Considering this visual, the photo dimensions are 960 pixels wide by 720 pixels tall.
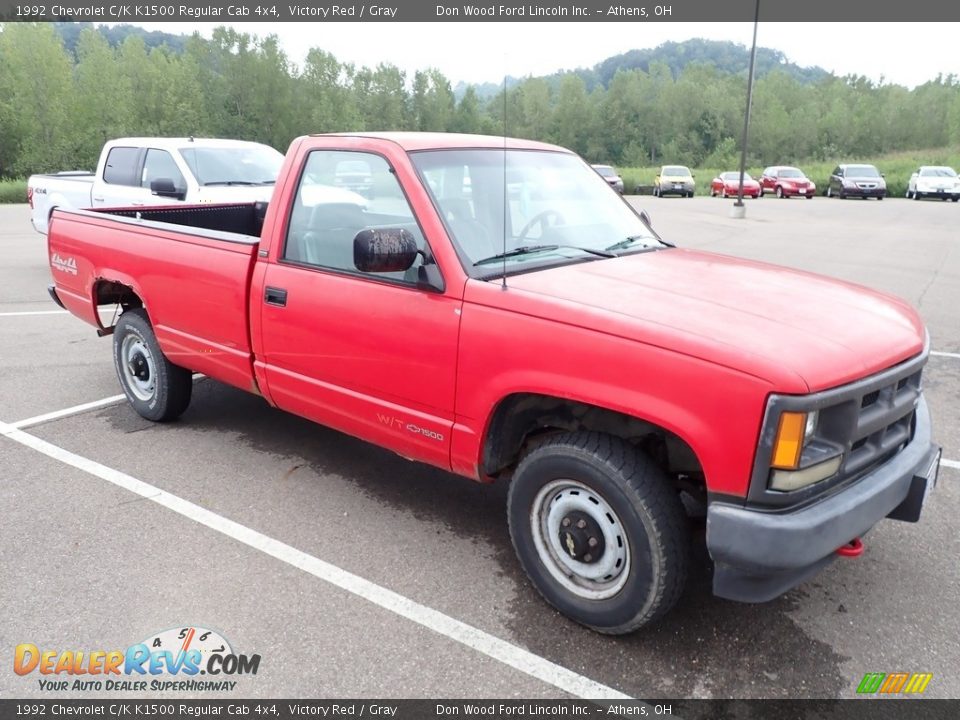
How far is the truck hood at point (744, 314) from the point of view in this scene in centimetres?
247

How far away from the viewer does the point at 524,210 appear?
370 cm

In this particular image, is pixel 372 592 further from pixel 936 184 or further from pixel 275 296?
pixel 936 184

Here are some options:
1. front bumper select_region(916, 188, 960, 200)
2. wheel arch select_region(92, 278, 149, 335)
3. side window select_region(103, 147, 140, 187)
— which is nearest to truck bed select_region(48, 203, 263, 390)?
wheel arch select_region(92, 278, 149, 335)

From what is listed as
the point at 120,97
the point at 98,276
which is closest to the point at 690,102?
the point at 120,97

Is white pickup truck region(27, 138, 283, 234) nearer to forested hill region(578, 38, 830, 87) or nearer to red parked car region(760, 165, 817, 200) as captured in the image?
red parked car region(760, 165, 817, 200)

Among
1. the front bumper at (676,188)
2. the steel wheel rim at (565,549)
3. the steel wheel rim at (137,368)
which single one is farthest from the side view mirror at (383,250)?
the front bumper at (676,188)

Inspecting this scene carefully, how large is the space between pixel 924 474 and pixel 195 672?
2.93 meters

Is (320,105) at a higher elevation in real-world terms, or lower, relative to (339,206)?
higher

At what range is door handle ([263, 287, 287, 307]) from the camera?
3.86 metres

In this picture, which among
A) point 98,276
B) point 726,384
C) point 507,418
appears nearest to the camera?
point 726,384

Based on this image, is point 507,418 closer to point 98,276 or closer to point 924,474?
point 924,474

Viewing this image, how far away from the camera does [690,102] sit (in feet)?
285

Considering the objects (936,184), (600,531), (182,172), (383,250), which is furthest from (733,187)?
(600,531)

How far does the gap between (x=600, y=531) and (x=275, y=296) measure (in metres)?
2.10
